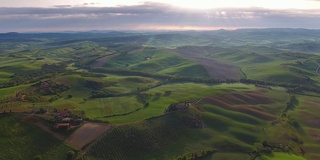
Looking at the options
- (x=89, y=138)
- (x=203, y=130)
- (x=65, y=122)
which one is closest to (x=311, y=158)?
(x=203, y=130)

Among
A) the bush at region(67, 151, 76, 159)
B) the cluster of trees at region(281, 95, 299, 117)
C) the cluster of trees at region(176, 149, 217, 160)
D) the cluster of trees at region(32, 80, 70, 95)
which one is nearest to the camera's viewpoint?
the bush at region(67, 151, 76, 159)

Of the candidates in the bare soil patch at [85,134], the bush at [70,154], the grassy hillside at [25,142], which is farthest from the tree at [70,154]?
the bare soil patch at [85,134]

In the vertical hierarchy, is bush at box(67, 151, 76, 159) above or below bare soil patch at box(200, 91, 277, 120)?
below

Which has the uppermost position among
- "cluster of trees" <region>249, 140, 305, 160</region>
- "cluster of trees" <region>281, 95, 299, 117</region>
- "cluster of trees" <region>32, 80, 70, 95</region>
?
"cluster of trees" <region>32, 80, 70, 95</region>

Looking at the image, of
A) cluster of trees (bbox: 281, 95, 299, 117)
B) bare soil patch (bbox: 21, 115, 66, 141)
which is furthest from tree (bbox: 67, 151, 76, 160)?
cluster of trees (bbox: 281, 95, 299, 117)

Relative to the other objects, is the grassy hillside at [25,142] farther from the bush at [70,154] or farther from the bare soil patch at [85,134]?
the bare soil patch at [85,134]

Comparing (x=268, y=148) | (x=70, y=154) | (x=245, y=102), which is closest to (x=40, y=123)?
(x=70, y=154)

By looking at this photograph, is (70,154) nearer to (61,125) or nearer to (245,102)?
(61,125)

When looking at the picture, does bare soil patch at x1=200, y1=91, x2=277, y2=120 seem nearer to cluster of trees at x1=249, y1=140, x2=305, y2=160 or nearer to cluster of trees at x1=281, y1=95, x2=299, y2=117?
cluster of trees at x1=281, y1=95, x2=299, y2=117
